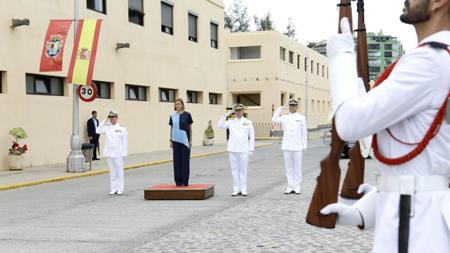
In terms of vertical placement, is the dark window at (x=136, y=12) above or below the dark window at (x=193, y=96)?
above

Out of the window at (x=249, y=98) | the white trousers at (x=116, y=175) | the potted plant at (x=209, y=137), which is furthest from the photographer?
the window at (x=249, y=98)

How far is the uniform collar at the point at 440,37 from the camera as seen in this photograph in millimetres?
2156

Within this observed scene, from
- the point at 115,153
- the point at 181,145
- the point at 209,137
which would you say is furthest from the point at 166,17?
the point at 181,145

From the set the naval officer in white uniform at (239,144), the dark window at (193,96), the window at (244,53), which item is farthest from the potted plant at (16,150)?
the window at (244,53)

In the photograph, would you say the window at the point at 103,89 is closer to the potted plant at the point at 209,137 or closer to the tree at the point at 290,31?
the potted plant at the point at 209,137

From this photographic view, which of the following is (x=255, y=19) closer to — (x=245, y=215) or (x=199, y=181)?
(x=199, y=181)

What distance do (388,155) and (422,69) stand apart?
356 mm

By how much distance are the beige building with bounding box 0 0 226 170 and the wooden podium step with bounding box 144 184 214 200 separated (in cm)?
847

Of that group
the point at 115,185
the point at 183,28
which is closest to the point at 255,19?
the point at 183,28

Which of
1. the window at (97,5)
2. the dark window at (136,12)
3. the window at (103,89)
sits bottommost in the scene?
the window at (103,89)

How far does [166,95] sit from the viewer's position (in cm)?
3023

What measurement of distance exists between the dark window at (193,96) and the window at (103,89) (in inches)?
351

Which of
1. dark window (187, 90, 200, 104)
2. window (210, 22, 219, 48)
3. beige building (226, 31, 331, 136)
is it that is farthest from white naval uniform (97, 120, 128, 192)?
beige building (226, 31, 331, 136)

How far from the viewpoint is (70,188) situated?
14.1m
